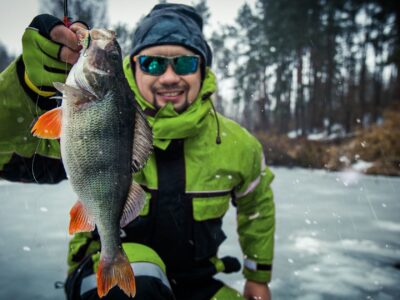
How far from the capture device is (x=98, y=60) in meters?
1.24

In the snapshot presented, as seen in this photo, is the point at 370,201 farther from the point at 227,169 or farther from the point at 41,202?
the point at 41,202

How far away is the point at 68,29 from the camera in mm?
1414

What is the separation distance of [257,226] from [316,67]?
91.4 feet

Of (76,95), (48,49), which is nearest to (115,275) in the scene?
(76,95)

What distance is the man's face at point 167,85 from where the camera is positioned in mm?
2559

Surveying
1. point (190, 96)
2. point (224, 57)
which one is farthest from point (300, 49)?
point (190, 96)

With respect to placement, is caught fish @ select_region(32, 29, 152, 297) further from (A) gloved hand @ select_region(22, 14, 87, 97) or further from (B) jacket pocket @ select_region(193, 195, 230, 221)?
(B) jacket pocket @ select_region(193, 195, 230, 221)

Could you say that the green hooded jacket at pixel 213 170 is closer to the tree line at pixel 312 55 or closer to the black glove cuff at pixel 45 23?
the black glove cuff at pixel 45 23

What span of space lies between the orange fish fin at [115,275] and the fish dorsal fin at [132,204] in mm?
135

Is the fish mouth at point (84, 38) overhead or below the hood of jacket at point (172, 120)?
overhead

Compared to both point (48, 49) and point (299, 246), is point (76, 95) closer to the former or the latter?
point (48, 49)

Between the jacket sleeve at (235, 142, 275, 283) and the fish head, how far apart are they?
1.76 metres

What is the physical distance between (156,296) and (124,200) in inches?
32.3

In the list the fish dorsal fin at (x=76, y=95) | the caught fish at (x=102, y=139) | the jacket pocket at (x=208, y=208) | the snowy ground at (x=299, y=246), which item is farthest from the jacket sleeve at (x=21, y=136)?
the snowy ground at (x=299, y=246)
